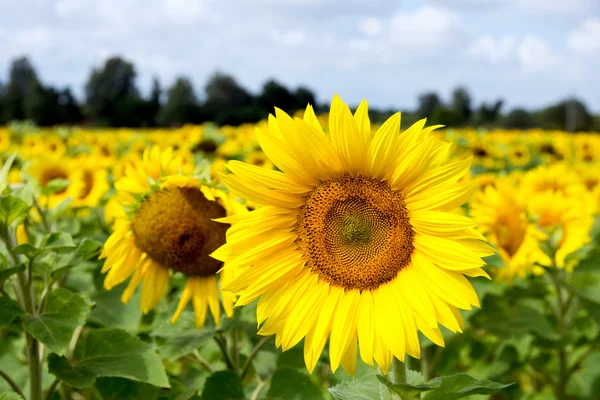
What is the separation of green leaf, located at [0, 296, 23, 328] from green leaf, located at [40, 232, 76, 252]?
0.60ft

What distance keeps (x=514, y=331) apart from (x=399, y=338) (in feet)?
5.88

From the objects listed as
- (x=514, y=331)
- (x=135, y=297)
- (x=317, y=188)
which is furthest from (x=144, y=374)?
(x=514, y=331)

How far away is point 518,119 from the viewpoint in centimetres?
4291

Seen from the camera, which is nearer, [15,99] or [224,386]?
[224,386]

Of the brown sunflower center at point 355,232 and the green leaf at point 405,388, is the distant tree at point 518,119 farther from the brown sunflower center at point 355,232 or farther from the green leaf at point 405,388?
the green leaf at point 405,388

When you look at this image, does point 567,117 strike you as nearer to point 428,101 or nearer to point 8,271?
point 428,101

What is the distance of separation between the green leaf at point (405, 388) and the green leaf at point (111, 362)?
68cm

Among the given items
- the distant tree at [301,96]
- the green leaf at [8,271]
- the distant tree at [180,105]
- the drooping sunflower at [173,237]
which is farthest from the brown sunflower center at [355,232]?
the distant tree at [180,105]

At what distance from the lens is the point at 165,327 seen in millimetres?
2309

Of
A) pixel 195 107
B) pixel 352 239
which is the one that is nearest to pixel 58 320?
pixel 352 239

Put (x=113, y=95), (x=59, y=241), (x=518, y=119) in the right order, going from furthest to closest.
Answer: (x=518, y=119) < (x=113, y=95) < (x=59, y=241)

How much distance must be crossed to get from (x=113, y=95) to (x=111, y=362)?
4153 centimetres

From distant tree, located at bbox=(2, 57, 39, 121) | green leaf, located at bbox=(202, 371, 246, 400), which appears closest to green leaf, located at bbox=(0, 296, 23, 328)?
green leaf, located at bbox=(202, 371, 246, 400)

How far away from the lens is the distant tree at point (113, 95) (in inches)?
1272
